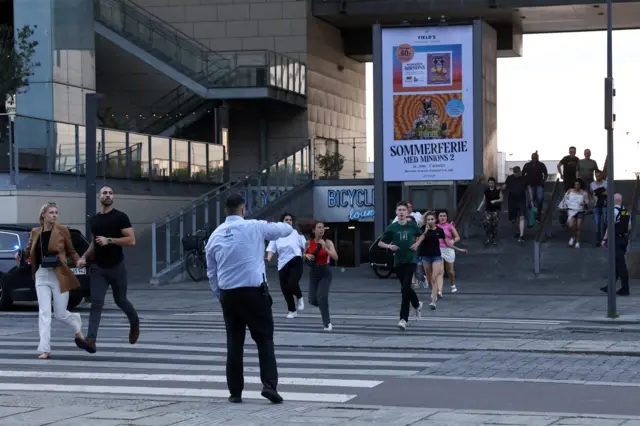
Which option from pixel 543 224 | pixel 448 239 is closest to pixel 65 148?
pixel 448 239

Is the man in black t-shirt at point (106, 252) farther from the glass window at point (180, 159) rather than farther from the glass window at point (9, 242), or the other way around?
the glass window at point (180, 159)

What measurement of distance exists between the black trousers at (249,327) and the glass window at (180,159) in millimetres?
26206

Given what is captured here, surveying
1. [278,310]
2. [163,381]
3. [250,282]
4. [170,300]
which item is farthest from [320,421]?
[170,300]

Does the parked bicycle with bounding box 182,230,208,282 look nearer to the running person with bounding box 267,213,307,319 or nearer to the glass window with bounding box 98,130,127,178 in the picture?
the glass window with bounding box 98,130,127,178

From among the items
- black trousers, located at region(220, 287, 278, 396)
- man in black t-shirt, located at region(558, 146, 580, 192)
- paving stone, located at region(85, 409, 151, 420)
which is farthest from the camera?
man in black t-shirt, located at region(558, 146, 580, 192)

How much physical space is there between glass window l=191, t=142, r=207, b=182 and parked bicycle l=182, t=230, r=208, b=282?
6454 mm

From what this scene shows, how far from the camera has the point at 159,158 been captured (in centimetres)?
3500

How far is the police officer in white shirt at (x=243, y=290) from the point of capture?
9.93 m

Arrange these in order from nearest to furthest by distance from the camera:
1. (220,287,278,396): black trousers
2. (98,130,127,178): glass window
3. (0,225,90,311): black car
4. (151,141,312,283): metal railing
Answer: (220,287,278,396): black trousers
(0,225,90,311): black car
(151,141,312,283): metal railing
(98,130,127,178): glass window

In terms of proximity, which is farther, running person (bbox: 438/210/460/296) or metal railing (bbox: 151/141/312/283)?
metal railing (bbox: 151/141/312/283)

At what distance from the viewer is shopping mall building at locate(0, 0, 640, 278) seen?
31359 mm

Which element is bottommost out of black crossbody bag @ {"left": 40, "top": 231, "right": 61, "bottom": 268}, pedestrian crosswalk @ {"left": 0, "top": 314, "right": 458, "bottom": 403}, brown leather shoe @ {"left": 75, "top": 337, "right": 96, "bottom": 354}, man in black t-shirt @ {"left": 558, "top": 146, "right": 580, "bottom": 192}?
pedestrian crosswalk @ {"left": 0, "top": 314, "right": 458, "bottom": 403}

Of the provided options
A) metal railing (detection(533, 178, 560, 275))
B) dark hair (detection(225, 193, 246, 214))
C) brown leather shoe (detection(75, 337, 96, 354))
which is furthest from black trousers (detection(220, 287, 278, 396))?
metal railing (detection(533, 178, 560, 275))

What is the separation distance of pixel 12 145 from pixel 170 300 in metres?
5.72
